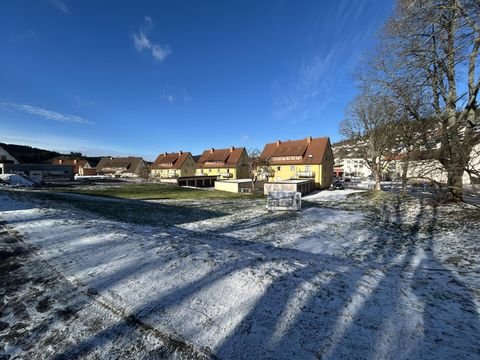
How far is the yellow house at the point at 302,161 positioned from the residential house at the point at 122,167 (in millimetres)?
45984

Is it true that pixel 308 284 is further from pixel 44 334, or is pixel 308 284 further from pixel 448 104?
pixel 448 104

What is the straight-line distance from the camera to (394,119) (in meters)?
17.8

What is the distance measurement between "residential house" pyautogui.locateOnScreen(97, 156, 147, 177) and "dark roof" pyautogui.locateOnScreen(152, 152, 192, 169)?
10.7 meters

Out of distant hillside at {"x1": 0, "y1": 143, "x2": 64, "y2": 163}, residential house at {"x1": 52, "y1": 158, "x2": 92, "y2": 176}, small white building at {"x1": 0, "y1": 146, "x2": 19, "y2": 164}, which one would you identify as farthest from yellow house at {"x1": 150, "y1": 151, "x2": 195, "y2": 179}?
residential house at {"x1": 52, "y1": 158, "x2": 92, "y2": 176}

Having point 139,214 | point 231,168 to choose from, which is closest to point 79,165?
point 231,168

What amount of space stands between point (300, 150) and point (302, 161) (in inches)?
101

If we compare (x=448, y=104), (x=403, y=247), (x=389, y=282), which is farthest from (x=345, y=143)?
(x=389, y=282)

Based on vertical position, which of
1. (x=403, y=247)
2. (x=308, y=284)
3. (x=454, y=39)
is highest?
(x=454, y=39)

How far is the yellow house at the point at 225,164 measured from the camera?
52625 mm

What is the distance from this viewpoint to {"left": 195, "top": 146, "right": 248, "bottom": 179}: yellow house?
52.6 metres

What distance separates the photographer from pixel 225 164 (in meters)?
53.7

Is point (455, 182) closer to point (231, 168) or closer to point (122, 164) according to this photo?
point (231, 168)

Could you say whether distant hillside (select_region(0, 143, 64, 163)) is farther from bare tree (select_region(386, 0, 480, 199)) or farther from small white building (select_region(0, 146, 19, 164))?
bare tree (select_region(386, 0, 480, 199))

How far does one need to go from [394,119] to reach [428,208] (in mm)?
7577
